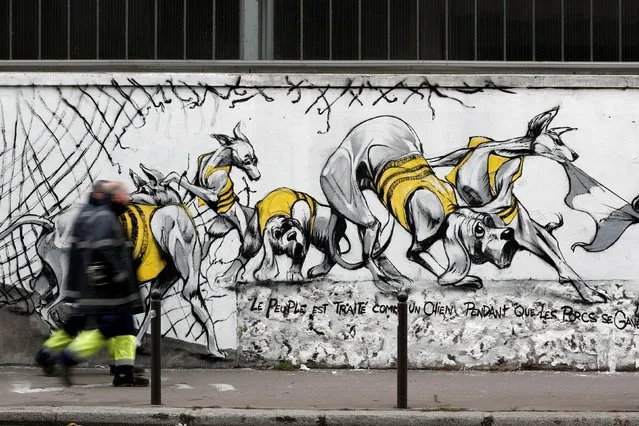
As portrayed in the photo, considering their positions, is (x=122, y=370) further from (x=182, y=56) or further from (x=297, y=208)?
(x=182, y=56)

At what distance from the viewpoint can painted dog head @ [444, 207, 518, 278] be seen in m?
12.0

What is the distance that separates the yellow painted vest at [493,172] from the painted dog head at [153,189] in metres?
2.92

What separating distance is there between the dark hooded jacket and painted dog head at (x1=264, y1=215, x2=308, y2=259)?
1938 mm

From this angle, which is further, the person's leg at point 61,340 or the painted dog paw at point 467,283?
the painted dog paw at point 467,283

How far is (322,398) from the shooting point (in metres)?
9.95

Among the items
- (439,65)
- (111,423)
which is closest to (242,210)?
(439,65)

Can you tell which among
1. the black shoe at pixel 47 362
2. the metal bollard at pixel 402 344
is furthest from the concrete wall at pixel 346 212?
the metal bollard at pixel 402 344

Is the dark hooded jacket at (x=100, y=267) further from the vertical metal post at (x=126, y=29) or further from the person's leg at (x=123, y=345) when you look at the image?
the vertical metal post at (x=126, y=29)

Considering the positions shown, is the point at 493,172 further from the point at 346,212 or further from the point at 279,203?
the point at 279,203

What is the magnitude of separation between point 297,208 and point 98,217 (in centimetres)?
238

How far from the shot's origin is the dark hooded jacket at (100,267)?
34.1 feet

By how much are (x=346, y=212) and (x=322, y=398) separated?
2616 millimetres

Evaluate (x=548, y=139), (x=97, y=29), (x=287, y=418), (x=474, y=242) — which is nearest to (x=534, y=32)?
(x=548, y=139)

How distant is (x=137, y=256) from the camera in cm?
1209
